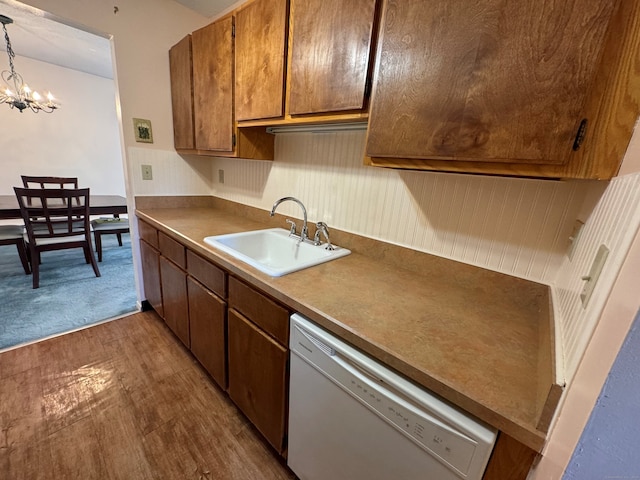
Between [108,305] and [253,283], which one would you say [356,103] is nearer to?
[253,283]

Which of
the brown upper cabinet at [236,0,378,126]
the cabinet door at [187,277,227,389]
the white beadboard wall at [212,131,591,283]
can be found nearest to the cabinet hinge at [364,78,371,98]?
the brown upper cabinet at [236,0,378,126]

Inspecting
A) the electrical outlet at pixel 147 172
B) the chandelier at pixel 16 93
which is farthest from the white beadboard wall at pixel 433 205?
the chandelier at pixel 16 93

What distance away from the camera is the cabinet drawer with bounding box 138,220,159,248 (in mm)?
1839

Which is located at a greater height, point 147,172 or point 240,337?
point 147,172

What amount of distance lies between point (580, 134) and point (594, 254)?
0.91 feet

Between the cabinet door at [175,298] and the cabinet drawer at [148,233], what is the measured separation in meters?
0.17

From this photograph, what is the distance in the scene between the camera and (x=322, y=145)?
4.87ft

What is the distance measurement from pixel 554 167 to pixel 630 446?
21.9 inches

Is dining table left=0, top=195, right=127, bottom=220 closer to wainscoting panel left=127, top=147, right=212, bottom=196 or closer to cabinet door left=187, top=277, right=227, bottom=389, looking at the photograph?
wainscoting panel left=127, top=147, right=212, bottom=196

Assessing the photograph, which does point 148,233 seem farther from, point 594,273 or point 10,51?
point 10,51

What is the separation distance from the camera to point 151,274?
2.03m

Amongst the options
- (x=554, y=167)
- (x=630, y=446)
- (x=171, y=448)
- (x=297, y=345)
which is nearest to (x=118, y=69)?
(x=297, y=345)

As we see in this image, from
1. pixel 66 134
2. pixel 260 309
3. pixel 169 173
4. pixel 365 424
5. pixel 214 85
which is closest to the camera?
pixel 365 424

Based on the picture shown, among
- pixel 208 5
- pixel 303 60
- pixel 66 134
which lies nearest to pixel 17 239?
pixel 66 134
